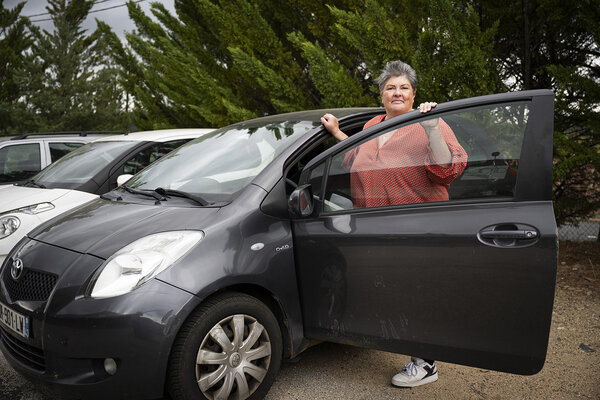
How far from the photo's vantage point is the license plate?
252 centimetres

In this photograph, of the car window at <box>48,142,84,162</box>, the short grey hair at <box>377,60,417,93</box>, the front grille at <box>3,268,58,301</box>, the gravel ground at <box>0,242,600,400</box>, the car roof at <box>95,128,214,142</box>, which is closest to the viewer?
the front grille at <box>3,268,58,301</box>

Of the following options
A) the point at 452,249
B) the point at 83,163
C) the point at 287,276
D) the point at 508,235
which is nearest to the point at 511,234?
the point at 508,235

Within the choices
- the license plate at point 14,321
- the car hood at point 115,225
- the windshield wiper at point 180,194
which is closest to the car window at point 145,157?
the car hood at point 115,225

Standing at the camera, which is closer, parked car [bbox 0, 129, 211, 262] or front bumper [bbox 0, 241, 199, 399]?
front bumper [bbox 0, 241, 199, 399]

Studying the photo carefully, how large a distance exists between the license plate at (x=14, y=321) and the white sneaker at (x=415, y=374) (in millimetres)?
1971

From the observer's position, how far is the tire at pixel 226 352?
2.43 metres

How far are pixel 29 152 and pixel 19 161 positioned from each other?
0.55 ft

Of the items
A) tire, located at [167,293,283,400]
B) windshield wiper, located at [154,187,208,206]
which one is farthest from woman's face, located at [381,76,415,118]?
tire, located at [167,293,283,400]

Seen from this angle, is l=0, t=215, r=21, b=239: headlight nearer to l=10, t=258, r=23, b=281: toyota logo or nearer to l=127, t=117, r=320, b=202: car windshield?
l=127, t=117, r=320, b=202: car windshield

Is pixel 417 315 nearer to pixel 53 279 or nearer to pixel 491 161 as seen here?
pixel 491 161

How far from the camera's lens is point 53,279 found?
99.5 inches

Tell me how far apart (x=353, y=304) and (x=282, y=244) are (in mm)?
480

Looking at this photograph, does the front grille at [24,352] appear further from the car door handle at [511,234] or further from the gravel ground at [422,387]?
the car door handle at [511,234]

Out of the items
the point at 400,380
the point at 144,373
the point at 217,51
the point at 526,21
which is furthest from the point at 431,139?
the point at 217,51
